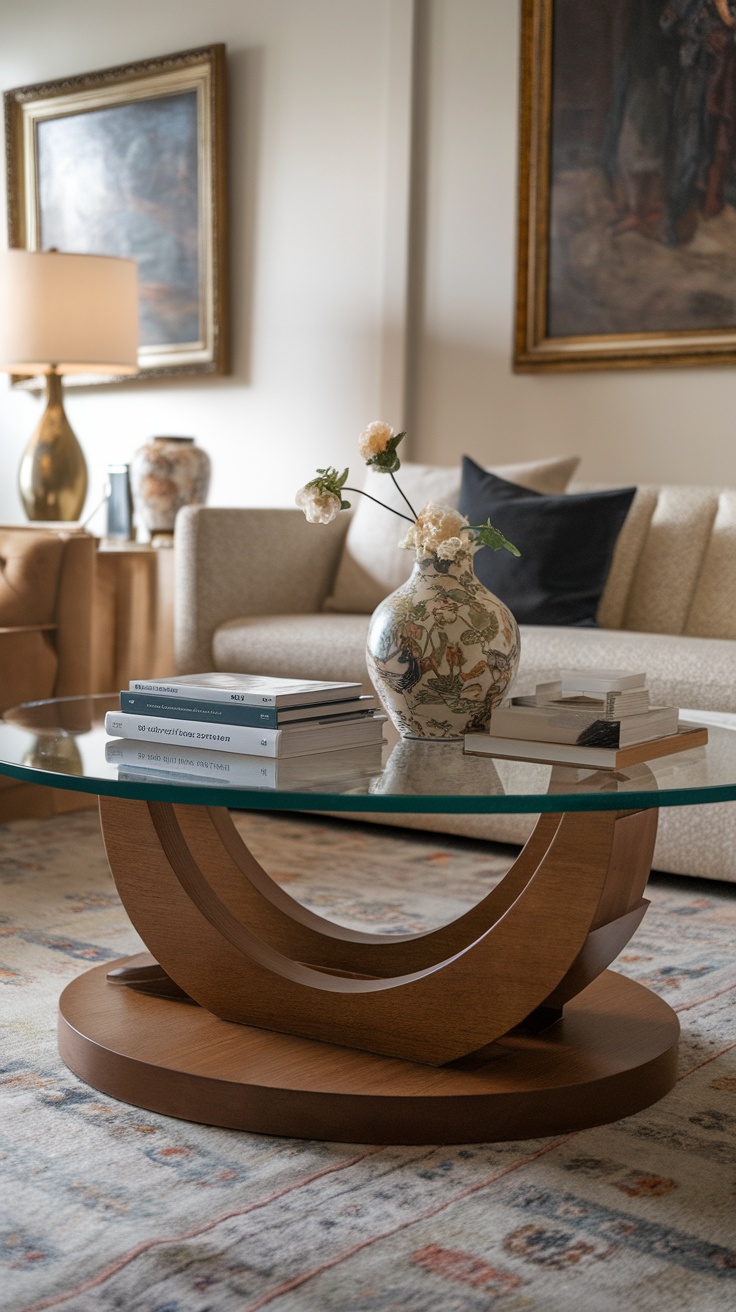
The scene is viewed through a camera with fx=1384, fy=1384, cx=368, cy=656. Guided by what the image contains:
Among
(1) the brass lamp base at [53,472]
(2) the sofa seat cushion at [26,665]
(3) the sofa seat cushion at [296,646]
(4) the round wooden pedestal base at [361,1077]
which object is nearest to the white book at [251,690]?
(4) the round wooden pedestal base at [361,1077]

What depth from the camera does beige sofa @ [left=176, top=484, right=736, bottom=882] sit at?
280 centimetres

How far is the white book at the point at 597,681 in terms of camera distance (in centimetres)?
165

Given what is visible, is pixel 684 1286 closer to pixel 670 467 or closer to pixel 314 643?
pixel 314 643

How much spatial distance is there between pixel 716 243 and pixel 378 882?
6.49 ft

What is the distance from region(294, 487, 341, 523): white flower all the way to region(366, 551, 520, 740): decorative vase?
152 millimetres

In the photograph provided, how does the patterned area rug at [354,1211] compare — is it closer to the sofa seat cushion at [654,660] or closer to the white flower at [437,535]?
the white flower at [437,535]

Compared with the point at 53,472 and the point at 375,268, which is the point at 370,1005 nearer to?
the point at 53,472

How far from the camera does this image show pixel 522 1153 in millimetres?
1490

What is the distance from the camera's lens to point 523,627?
3125 mm

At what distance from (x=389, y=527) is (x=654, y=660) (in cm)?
105

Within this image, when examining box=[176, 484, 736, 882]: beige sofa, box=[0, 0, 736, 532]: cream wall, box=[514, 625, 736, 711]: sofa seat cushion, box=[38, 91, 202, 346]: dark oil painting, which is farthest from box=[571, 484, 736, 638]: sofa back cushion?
box=[38, 91, 202, 346]: dark oil painting

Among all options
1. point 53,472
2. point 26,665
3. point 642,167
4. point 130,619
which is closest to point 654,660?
point 26,665

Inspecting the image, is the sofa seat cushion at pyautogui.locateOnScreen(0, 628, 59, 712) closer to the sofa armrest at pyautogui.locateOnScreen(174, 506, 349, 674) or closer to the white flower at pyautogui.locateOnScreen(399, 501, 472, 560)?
the sofa armrest at pyautogui.locateOnScreen(174, 506, 349, 674)

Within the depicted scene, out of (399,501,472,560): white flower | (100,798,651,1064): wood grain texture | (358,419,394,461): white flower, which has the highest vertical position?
(358,419,394,461): white flower
